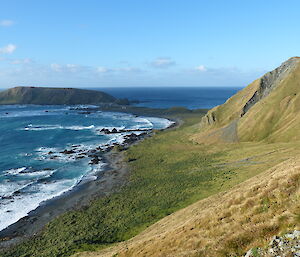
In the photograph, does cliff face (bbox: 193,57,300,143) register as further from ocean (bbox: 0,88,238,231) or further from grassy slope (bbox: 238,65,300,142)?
ocean (bbox: 0,88,238,231)

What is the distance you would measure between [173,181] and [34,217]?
27.4 meters

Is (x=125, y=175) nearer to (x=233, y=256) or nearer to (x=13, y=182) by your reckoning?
(x=13, y=182)

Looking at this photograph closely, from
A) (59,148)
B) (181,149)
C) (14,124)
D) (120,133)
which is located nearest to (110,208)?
(181,149)

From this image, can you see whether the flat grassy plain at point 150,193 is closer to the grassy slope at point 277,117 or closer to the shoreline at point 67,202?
the shoreline at point 67,202

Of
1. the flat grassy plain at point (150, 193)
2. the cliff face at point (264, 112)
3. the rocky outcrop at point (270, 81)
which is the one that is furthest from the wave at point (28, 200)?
the rocky outcrop at point (270, 81)

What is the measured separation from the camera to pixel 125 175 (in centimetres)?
6531

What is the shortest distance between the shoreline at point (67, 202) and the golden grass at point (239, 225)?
76.1 ft

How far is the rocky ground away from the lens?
47.4ft

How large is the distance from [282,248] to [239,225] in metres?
6.13

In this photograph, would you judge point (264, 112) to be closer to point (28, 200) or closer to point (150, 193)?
point (150, 193)

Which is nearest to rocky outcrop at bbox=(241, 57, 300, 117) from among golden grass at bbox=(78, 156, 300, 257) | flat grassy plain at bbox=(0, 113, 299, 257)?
flat grassy plain at bbox=(0, 113, 299, 257)

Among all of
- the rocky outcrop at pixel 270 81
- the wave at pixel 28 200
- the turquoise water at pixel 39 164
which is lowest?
the wave at pixel 28 200

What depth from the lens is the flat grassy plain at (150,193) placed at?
37562 millimetres

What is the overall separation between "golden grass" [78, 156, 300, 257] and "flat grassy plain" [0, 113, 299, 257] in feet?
44.6
